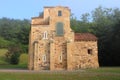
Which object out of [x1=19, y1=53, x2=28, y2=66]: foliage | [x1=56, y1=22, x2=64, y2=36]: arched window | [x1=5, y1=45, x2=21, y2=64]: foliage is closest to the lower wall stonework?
[x1=56, y1=22, x2=64, y2=36]: arched window

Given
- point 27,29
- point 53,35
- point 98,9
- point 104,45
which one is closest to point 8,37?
point 27,29

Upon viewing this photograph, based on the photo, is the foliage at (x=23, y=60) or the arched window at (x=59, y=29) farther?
the foliage at (x=23, y=60)

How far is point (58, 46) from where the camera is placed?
4969 centimetres

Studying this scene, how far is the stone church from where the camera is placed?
161 ft

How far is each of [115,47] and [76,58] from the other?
12106 millimetres

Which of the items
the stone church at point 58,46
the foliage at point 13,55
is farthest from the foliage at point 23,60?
the stone church at point 58,46

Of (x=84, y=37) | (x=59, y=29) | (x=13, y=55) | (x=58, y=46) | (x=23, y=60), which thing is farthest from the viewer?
(x=23, y=60)

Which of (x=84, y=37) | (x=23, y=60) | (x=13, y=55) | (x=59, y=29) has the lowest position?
(x=23, y=60)

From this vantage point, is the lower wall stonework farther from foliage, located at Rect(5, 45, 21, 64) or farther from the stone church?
foliage, located at Rect(5, 45, 21, 64)

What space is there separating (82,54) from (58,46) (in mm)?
4031

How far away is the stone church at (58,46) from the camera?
161 feet

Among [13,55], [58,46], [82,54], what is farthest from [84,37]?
[13,55]

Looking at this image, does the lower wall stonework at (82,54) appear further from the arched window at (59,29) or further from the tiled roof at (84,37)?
the arched window at (59,29)

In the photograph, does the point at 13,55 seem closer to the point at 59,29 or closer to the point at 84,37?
the point at 59,29
